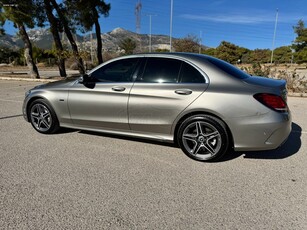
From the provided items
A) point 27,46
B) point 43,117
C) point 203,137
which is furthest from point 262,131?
point 27,46

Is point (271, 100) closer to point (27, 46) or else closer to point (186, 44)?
point (27, 46)

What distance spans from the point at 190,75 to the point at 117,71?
4.20ft

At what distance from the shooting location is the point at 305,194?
278cm

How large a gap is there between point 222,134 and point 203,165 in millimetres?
515

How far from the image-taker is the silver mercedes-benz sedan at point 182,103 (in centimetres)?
332

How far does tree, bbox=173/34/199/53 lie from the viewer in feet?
141

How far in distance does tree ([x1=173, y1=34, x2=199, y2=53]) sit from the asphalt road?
131 ft

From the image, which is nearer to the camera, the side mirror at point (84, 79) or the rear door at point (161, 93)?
the rear door at point (161, 93)

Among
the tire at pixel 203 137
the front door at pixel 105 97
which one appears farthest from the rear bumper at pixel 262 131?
the front door at pixel 105 97

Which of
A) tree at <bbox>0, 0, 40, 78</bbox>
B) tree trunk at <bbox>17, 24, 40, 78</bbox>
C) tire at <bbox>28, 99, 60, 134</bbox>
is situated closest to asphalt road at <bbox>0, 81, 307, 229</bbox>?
tire at <bbox>28, 99, 60, 134</bbox>

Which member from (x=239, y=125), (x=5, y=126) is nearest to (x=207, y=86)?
(x=239, y=125)

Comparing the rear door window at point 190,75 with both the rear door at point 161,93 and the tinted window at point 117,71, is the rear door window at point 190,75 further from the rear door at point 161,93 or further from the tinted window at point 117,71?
the tinted window at point 117,71

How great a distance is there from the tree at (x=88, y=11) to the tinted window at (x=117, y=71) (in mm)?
14166

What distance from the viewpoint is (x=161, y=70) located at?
3873 millimetres
